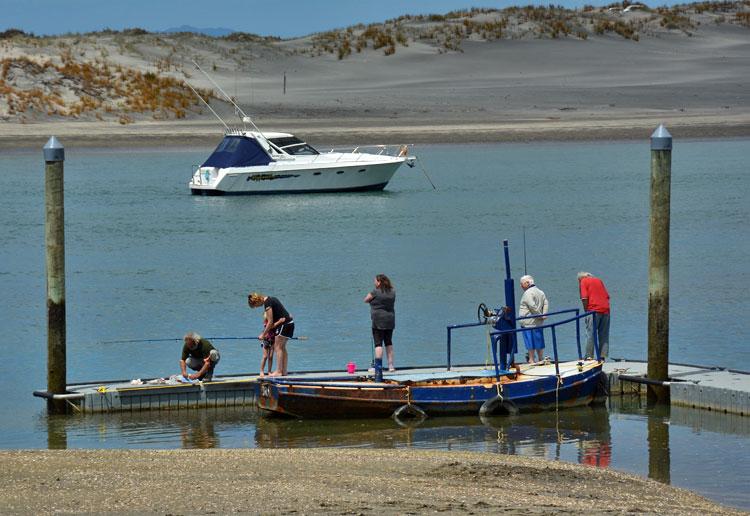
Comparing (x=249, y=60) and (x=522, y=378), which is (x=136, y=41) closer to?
(x=249, y=60)

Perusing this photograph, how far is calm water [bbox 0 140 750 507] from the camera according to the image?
1741 cm

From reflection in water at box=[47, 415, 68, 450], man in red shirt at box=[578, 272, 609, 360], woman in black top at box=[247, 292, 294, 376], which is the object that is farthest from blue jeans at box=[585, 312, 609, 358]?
reflection in water at box=[47, 415, 68, 450]

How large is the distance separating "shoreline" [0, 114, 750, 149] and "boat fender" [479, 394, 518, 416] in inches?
1522

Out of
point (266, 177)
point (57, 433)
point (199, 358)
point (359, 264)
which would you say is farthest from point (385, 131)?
point (57, 433)

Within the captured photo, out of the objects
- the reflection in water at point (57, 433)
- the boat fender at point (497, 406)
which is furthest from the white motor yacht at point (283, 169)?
the boat fender at point (497, 406)

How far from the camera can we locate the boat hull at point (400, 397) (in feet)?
56.4

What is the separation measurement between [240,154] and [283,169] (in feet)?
5.13

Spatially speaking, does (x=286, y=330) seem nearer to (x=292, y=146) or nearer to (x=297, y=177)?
(x=297, y=177)

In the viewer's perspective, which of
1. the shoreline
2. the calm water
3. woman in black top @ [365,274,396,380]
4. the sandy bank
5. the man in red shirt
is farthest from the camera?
the shoreline

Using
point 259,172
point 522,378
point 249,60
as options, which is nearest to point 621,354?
point 522,378

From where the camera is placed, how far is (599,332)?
18.5 m

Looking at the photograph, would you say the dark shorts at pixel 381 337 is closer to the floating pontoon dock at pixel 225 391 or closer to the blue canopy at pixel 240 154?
the floating pontoon dock at pixel 225 391

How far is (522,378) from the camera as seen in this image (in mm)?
17719

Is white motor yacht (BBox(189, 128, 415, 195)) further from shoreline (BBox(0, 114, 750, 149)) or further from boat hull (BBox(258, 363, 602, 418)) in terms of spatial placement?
boat hull (BBox(258, 363, 602, 418))
